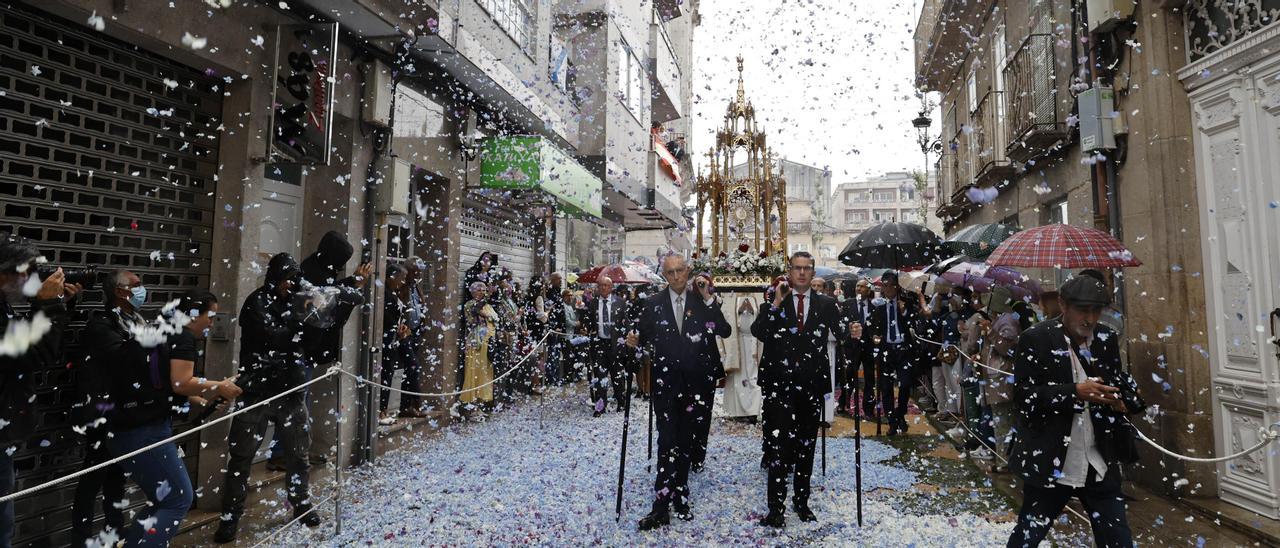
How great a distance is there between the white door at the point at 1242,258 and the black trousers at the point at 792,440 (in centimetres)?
372

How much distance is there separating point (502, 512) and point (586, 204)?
831cm

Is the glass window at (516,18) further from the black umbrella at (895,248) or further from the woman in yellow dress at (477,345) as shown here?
the black umbrella at (895,248)

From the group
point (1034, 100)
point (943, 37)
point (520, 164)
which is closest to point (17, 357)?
point (520, 164)

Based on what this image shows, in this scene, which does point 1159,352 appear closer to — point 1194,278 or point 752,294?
point 1194,278

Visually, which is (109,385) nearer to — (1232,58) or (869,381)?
A: (1232,58)

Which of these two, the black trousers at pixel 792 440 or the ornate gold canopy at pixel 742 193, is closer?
the black trousers at pixel 792 440

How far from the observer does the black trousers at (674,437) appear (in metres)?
5.03

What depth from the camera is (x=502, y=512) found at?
5195 millimetres

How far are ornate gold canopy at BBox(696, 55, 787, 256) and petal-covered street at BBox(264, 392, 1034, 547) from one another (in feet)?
22.4

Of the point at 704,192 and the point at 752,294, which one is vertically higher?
the point at 704,192

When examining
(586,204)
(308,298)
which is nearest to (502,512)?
(308,298)

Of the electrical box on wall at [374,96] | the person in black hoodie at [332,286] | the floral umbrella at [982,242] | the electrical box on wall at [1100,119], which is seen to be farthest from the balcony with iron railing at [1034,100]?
the person in black hoodie at [332,286]

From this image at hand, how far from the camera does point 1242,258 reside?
213 inches

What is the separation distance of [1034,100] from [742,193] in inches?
244
